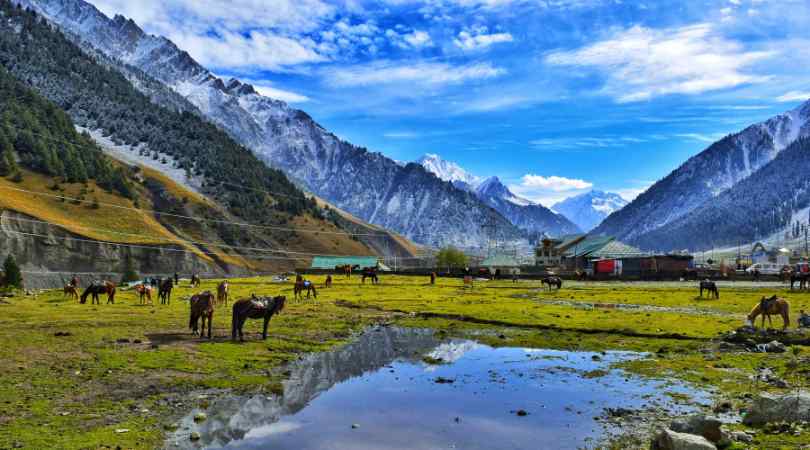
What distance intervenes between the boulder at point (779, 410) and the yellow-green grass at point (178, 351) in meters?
1.30

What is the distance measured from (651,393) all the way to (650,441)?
6104 mm

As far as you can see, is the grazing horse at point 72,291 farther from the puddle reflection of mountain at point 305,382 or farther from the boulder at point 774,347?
the boulder at point 774,347

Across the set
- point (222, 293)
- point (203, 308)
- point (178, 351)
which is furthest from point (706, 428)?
point (222, 293)

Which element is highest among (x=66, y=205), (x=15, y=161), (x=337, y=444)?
(x=15, y=161)

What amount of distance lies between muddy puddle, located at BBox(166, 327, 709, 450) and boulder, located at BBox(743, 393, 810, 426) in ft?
7.20

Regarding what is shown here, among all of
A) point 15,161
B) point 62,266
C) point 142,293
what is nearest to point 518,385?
point 142,293

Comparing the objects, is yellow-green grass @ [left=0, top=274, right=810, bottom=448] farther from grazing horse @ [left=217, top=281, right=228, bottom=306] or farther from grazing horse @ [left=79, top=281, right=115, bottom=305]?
grazing horse @ [left=217, top=281, right=228, bottom=306]

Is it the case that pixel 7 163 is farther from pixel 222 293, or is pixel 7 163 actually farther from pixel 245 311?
pixel 245 311

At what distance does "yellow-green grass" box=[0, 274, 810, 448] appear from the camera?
1647 centimetres

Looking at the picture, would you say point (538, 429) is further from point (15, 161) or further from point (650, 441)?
point (15, 161)

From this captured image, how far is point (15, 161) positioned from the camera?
553ft

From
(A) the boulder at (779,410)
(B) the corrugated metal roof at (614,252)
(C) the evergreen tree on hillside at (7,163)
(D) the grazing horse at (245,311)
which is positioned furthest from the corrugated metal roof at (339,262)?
(A) the boulder at (779,410)

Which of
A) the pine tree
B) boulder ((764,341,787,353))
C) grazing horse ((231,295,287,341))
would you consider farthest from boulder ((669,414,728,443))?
the pine tree

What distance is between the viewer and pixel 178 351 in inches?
1041
